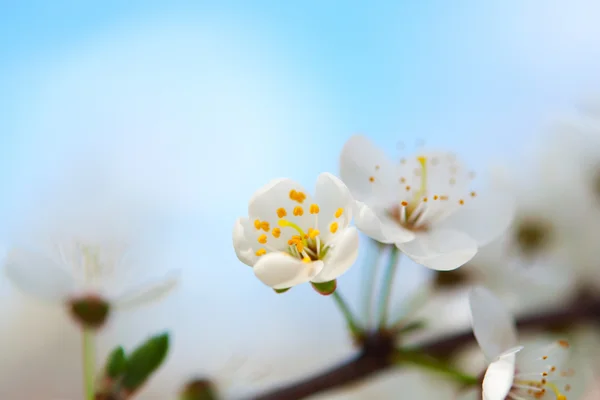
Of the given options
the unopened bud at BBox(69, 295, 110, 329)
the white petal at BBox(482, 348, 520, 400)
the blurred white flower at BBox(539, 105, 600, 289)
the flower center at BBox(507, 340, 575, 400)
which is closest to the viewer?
the white petal at BBox(482, 348, 520, 400)

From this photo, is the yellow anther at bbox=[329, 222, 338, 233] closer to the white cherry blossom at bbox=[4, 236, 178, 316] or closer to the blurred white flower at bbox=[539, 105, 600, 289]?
the white cherry blossom at bbox=[4, 236, 178, 316]

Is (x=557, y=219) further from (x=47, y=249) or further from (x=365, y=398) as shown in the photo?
(x=47, y=249)

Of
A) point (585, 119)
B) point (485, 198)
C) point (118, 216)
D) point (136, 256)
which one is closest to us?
point (485, 198)

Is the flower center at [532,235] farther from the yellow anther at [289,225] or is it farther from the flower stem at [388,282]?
the yellow anther at [289,225]

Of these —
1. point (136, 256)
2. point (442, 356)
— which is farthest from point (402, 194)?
point (136, 256)

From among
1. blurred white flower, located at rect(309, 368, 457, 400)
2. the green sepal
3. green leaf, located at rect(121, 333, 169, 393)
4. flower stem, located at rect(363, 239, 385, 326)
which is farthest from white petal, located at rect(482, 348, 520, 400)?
blurred white flower, located at rect(309, 368, 457, 400)

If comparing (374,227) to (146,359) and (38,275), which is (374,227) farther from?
(38,275)
